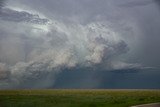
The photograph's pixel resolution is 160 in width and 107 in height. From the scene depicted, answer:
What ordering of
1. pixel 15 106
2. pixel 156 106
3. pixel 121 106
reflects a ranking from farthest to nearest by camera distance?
1. pixel 15 106
2. pixel 121 106
3. pixel 156 106

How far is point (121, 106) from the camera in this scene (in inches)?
1522

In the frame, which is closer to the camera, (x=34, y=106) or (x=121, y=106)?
(x=121, y=106)

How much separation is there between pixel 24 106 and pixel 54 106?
5027 mm

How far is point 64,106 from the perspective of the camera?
46.2 meters

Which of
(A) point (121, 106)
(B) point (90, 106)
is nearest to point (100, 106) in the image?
(B) point (90, 106)

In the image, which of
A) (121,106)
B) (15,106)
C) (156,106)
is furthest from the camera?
(15,106)

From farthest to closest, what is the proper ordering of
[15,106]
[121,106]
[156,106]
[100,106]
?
[15,106] → [100,106] → [121,106] → [156,106]

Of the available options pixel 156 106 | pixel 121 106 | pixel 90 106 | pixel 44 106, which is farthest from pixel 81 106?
pixel 156 106

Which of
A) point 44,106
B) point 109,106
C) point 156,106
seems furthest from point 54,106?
point 156,106

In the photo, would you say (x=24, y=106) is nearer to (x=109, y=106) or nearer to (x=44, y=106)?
(x=44, y=106)

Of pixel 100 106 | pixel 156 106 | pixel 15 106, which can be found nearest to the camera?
pixel 156 106

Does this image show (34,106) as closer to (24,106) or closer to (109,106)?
(24,106)

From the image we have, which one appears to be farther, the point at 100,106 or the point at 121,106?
the point at 100,106

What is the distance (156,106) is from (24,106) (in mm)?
23913
